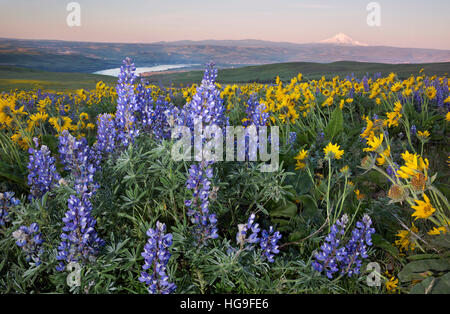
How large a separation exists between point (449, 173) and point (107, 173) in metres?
3.34

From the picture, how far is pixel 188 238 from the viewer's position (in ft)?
5.77

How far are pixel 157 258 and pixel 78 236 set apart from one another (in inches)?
17.6

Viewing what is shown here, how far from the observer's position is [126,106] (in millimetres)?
2447

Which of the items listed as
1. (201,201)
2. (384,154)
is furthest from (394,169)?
(201,201)

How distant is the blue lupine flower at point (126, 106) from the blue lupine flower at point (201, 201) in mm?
798

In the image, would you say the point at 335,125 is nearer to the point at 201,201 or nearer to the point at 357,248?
the point at 357,248

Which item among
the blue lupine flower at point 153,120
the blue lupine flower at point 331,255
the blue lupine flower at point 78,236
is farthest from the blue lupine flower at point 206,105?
the blue lupine flower at point 331,255

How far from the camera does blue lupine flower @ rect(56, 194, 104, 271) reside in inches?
59.7

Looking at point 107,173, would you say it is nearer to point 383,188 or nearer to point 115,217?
point 115,217

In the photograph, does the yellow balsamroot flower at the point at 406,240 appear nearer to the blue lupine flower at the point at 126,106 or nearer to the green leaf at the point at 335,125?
the green leaf at the point at 335,125

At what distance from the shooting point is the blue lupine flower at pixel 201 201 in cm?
170

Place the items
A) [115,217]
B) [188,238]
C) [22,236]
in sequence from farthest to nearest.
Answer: [115,217] < [188,238] < [22,236]
